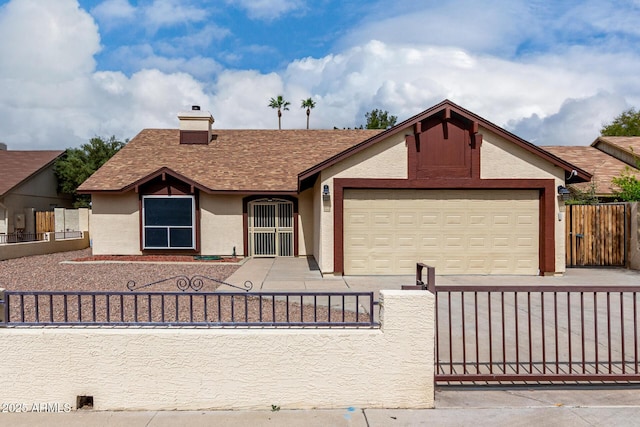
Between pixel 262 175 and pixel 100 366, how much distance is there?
13.5m

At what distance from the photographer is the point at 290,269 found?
43.2 feet

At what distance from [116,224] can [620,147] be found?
2619cm

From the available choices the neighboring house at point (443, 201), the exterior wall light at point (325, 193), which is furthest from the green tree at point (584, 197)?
the exterior wall light at point (325, 193)

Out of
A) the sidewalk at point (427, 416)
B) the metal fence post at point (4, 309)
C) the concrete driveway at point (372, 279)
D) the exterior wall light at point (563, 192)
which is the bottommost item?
the sidewalk at point (427, 416)

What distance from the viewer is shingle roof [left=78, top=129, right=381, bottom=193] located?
16.6 m

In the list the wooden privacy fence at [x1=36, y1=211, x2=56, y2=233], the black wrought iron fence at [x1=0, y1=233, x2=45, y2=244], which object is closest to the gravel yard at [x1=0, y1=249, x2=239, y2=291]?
the black wrought iron fence at [x1=0, y1=233, x2=45, y2=244]

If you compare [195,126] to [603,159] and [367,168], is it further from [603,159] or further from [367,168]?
[603,159]

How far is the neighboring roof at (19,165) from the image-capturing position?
23188 mm

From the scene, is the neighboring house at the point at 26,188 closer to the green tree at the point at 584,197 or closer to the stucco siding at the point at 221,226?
the stucco siding at the point at 221,226

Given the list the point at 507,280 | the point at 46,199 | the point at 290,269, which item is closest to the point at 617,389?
the point at 507,280

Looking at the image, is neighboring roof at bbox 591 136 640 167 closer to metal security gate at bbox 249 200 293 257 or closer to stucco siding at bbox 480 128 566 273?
stucco siding at bbox 480 128 566 273

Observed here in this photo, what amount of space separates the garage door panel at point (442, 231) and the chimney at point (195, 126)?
35.8 ft

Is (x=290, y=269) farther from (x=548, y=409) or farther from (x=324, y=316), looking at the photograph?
(x=548, y=409)

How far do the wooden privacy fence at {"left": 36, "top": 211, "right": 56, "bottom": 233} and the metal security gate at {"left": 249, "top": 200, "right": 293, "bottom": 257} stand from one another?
47.1ft
